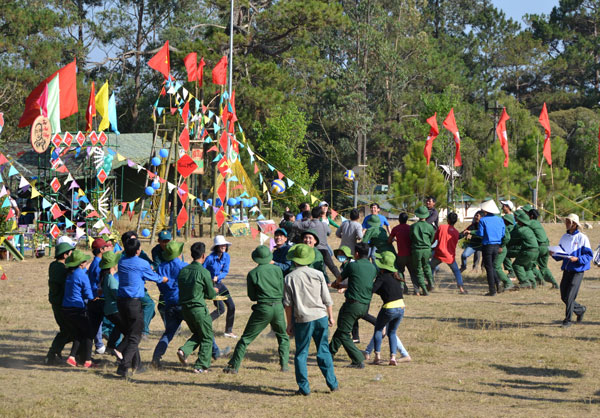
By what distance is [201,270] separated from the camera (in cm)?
885

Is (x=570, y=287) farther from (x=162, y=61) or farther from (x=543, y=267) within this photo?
(x=162, y=61)

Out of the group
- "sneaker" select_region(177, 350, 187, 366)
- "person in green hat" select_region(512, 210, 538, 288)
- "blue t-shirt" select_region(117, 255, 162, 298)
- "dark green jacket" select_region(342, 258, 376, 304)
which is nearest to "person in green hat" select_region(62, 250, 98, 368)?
"blue t-shirt" select_region(117, 255, 162, 298)

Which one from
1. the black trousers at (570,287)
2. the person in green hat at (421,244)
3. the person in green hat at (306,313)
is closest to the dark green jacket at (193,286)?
the person in green hat at (306,313)

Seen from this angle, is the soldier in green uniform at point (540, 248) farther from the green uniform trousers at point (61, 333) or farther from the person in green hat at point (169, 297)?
the green uniform trousers at point (61, 333)

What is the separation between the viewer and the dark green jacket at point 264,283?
341 inches

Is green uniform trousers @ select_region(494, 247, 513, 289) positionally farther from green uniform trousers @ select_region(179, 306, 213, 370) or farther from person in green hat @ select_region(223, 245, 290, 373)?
green uniform trousers @ select_region(179, 306, 213, 370)

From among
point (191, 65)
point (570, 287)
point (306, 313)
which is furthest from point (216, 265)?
point (191, 65)

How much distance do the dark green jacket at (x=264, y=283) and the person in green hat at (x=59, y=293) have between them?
7.40 ft

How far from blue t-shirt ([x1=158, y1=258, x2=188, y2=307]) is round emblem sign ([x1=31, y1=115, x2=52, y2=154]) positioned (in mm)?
10444

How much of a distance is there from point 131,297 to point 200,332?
83 centimetres

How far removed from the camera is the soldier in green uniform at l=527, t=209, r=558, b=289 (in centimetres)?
1525

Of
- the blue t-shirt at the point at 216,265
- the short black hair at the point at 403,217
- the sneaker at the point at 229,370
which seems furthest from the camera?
the short black hair at the point at 403,217

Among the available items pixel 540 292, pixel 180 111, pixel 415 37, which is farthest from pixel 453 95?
pixel 540 292

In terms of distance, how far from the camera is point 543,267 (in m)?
15.9
